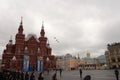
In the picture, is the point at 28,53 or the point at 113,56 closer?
the point at 28,53

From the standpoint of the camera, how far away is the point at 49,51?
90.2 meters

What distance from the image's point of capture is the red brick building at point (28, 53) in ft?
263

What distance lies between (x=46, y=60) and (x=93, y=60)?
4257 inches

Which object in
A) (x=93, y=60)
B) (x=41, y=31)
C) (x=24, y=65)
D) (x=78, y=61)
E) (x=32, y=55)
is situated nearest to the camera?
(x=24, y=65)

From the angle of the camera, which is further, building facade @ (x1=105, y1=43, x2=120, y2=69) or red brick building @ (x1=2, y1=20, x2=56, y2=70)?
building facade @ (x1=105, y1=43, x2=120, y2=69)

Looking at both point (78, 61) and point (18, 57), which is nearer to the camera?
point (18, 57)

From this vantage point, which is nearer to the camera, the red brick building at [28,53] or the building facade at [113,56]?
the red brick building at [28,53]

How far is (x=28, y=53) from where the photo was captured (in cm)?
8381

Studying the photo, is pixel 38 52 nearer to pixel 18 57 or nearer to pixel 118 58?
pixel 18 57

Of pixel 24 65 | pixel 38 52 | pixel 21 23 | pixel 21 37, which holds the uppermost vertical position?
pixel 21 23

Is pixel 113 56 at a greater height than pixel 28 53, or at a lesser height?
lesser

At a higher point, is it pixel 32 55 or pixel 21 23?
pixel 21 23

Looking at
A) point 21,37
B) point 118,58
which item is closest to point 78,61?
point 118,58

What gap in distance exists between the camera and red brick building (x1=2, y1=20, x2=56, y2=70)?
80.2 metres
